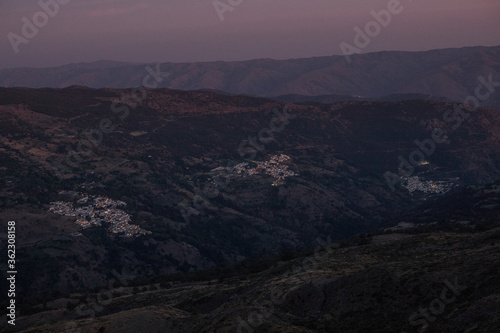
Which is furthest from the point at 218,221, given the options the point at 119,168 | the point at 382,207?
the point at 382,207

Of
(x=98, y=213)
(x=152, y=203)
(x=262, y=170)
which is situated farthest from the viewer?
(x=262, y=170)

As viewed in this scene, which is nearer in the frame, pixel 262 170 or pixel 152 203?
pixel 152 203

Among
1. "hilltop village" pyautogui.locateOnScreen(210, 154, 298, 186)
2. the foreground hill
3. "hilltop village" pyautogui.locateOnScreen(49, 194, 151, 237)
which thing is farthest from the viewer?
"hilltop village" pyautogui.locateOnScreen(210, 154, 298, 186)

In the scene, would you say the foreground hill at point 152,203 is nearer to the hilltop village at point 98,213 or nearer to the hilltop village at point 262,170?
the hilltop village at point 98,213

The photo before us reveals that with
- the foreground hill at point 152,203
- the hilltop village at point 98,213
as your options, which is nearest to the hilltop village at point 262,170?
the foreground hill at point 152,203

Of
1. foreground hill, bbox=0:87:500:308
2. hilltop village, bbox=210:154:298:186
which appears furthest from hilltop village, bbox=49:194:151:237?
hilltop village, bbox=210:154:298:186

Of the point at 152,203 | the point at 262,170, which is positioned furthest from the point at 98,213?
the point at 262,170

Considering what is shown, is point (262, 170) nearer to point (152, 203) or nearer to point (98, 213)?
point (152, 203)

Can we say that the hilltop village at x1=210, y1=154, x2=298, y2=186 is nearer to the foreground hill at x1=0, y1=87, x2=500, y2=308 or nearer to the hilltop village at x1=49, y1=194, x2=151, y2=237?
the foreground hill at x1=0, y1=87, x2=500, y2=308

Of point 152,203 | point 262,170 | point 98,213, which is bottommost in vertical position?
point 98,213

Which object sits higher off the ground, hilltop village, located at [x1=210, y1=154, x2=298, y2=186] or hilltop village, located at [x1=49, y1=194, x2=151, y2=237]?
hilltop village, located at [x1=210, y1=154, x2=298, y2=186]
